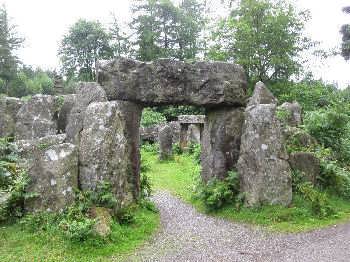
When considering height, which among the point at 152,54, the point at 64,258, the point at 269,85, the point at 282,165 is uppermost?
the point at 152,54

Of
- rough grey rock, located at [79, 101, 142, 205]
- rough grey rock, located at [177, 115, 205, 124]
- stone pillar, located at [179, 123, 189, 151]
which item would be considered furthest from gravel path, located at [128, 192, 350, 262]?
rough grey rock, located at [177, 115, 205, 124]

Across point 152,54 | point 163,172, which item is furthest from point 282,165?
point 152,54

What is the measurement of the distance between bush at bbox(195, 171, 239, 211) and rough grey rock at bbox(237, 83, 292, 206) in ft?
1.69

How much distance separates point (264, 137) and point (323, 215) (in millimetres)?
2468

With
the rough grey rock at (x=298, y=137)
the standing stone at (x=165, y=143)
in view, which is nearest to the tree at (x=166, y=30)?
the standing stone at (x=165, y=143)

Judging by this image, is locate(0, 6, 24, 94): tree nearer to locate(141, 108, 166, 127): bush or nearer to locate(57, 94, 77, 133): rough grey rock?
locate(141, 108, 166, 127): bush

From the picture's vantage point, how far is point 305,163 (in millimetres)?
11750

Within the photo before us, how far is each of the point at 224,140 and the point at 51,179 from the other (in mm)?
5743

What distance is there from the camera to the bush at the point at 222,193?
1164cm

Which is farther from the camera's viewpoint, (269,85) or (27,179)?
(269,85)

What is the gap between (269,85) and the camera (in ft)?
87.8

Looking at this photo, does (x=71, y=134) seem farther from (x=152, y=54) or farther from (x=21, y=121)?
(x=152, y=54)

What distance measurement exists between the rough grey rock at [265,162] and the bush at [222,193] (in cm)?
52

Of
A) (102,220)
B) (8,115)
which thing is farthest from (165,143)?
(102,220)
